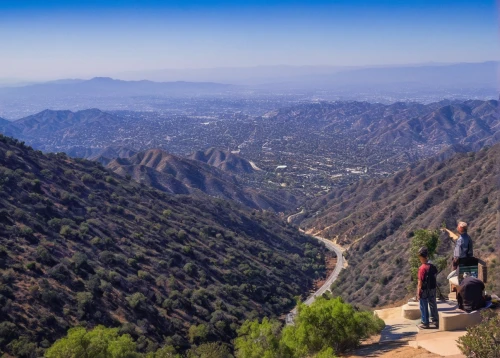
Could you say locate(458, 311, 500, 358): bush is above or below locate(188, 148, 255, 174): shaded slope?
above

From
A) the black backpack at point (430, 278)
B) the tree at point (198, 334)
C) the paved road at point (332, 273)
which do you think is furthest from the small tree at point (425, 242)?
the paved road at point (332, 273)

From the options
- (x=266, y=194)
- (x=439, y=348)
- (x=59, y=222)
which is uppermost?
(x=439, y=348)

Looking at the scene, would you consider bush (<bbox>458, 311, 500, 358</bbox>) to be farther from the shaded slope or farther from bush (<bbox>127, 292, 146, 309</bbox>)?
the shaded slope

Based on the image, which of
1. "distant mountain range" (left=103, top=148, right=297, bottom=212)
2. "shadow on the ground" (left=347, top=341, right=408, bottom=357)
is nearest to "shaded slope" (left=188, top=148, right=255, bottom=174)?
"distant mountain range" (left=103, top=148, right=297, bottom=212)

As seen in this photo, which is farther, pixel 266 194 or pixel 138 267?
pixel 266 194

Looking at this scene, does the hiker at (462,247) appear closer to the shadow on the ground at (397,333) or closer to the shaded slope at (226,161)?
the shadow on the ground at (397,333)

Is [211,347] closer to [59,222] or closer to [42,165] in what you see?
[59,222]

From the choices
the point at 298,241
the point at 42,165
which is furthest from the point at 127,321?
the point at 298,241

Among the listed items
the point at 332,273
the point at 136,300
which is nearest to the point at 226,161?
the point at 332,273
